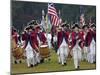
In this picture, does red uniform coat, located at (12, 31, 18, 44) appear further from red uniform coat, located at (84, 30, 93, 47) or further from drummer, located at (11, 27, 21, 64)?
red uniform coat, located at (84, 30, 93, 47)

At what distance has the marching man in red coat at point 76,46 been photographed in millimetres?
3566

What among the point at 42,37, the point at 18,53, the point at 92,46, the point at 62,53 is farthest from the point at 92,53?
the point at 18,53

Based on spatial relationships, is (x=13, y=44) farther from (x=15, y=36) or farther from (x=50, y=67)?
(x=50, y=67)

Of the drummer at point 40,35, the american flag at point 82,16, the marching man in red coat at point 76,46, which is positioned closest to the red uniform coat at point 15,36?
the drummer at point 40,35

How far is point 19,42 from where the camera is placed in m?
3.26

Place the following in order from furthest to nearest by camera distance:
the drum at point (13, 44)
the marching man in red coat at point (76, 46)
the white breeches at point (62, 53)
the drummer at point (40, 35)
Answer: the marching man in red coat at point (76, 46) → the white breeches at point (62, 53) → the drummer at point (40, 35) → the drum at point (13, 44)

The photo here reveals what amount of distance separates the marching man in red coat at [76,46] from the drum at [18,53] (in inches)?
27.7

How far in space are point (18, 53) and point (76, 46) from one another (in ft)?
2.61

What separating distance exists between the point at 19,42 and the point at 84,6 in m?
1.01

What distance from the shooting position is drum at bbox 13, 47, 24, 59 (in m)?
3.24

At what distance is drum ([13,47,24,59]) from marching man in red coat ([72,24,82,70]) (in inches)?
27.7

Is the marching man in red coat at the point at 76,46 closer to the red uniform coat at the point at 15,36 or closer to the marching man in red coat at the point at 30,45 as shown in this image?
the marching man in red coat at the point at 30,45

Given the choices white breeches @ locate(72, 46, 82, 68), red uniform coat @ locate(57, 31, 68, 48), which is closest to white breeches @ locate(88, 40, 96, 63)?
white breeches @ locate(72, 46, 82, 68)

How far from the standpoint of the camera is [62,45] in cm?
349
